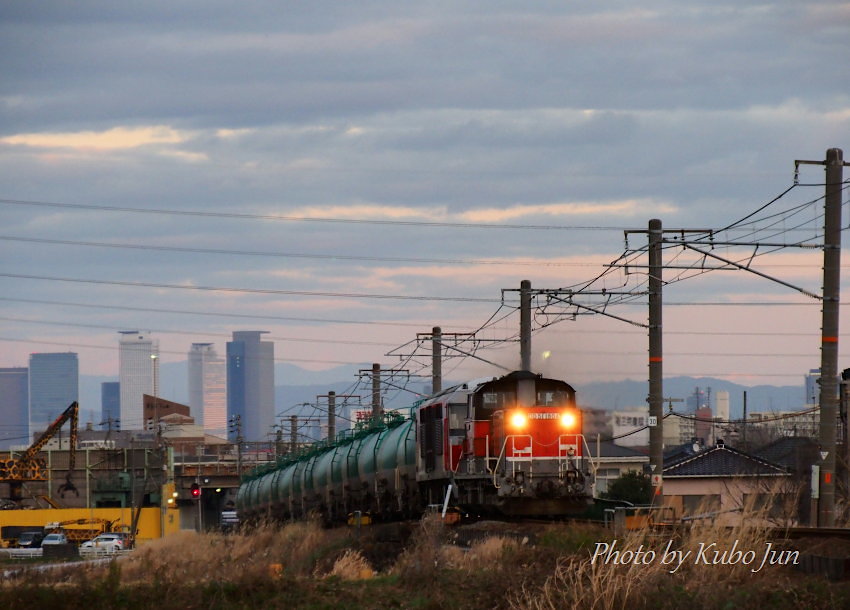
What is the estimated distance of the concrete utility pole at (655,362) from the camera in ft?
110

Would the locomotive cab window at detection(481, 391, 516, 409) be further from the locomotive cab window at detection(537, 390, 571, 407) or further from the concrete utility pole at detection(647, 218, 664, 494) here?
the concrete utility pole at detection(647, 218, 664, 494)

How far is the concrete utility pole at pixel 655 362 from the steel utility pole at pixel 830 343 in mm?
5421

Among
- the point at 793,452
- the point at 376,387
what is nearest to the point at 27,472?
the point at 376,387

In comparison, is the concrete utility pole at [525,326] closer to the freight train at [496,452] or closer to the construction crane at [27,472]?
the freight train at [496,452]

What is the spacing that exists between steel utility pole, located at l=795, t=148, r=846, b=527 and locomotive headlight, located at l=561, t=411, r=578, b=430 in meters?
7.09

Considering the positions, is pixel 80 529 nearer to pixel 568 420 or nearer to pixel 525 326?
pixel 525 326

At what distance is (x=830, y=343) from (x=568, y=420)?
25.7 feet

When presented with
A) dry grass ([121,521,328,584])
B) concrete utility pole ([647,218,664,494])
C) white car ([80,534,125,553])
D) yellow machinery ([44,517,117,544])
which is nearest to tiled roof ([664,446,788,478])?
dry grass ([121,521,328,584])

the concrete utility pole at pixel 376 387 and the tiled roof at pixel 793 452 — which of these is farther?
the concrete utility pole at pixel 376 387

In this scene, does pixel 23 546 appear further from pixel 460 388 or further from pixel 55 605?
pixel 55 605

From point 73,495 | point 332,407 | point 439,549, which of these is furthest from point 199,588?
point 73,495

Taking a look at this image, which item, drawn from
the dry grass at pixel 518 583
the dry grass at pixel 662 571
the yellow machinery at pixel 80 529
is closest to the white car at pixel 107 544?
the yellow machinery at pixel 80 529

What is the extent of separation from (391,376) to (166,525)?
81.6 feet

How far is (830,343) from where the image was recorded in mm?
28250
